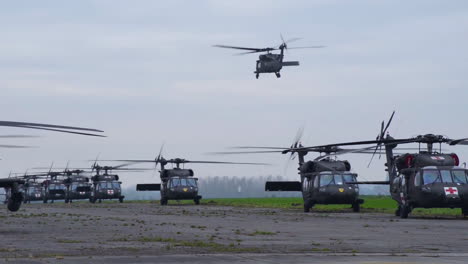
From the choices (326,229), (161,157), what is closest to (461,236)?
(326,229)

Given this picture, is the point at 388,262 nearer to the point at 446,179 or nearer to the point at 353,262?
the point at 353,262

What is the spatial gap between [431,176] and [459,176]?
1.28m

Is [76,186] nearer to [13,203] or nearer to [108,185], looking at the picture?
[108,185]

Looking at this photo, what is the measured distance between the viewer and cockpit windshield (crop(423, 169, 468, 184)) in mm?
37844

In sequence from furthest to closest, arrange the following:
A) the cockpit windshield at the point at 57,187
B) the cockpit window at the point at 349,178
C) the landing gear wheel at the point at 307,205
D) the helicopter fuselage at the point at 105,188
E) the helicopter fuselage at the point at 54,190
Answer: the cockpit windshield at the point at 57,187 < the helicopter fuselage at the point at 54,190 < the helicopter fuselage at the point at 105,188 < the landing gear wheel at the point at 307,205 < the cockpit window at the point at 349,178

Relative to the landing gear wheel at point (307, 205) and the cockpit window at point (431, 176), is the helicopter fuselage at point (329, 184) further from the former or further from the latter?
the cockpit window at point (431, 176)

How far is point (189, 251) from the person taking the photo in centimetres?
1875

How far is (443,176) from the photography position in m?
38.0

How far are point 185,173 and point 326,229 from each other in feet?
146

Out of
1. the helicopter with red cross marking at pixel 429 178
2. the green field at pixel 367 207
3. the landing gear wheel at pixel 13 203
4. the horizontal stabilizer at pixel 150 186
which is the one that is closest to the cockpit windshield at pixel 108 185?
the horizontal stabilizer at pixel 150 186

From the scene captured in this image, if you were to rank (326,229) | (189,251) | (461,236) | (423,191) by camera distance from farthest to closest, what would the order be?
A: (423,191) < (326,229) < (461,236) < (189,251)

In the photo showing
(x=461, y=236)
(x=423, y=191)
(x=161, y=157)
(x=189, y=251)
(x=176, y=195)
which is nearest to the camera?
(x=189, y=251)

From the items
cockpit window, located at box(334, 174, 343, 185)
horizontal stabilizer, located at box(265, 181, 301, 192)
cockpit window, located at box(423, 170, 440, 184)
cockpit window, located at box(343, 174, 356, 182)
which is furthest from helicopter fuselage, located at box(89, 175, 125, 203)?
cockpit window, located at box(423, 170, 440, 184)

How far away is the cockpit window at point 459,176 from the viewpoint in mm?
37928
